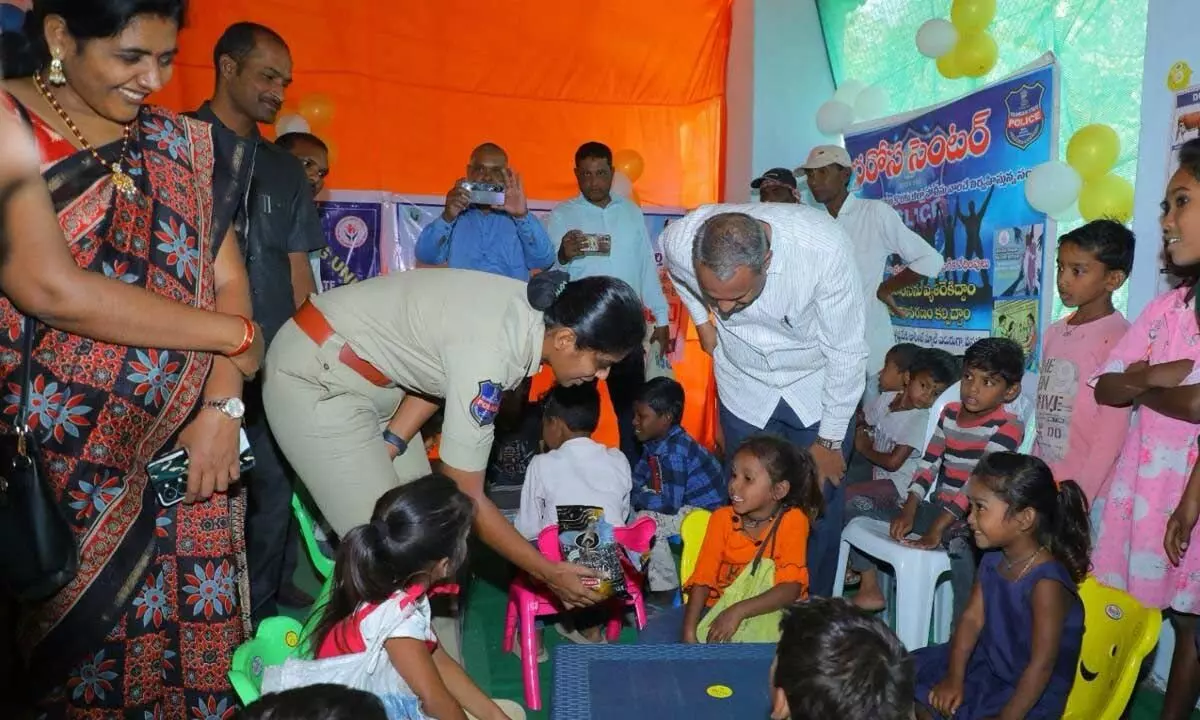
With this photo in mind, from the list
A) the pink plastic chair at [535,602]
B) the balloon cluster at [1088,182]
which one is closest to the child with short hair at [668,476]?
the pink plastic chair at [535,602]

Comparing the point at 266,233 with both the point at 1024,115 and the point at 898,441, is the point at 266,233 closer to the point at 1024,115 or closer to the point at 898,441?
the point at 898,441

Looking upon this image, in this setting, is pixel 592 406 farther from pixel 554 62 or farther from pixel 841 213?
pixel 554 62

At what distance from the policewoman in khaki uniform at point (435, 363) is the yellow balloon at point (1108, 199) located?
2.61 metres

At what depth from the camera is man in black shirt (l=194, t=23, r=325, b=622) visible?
2822mm

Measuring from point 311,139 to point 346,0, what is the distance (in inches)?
78.1

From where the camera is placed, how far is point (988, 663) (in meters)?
2.32

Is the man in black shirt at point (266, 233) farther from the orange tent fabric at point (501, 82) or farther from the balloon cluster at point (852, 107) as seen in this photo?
the balloon cluster at point (852, 107)

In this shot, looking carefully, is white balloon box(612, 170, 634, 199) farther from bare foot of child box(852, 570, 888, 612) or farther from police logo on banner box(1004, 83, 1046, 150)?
bare foot of child box(852, 570, 888, 612)

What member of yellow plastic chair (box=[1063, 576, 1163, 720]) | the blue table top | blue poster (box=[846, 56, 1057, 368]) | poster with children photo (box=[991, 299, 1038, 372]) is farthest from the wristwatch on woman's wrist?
blue poster (box=[846, 56, 1057, 368])

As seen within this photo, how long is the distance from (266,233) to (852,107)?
3.91 metres

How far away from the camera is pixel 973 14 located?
169 inches

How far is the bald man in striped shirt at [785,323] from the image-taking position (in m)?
2.39

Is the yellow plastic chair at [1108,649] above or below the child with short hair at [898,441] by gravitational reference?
→ below

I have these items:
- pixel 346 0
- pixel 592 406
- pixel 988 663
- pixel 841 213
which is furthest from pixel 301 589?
pixel 346 0
